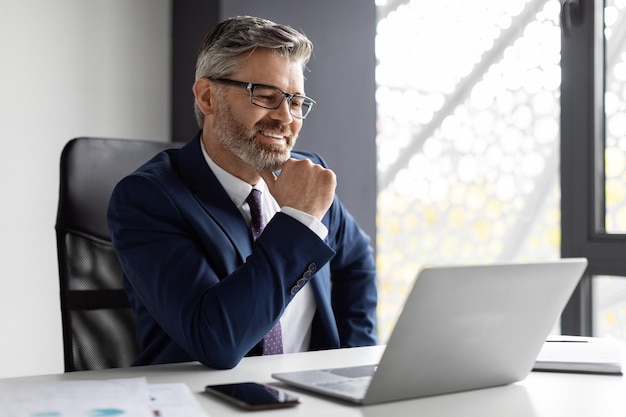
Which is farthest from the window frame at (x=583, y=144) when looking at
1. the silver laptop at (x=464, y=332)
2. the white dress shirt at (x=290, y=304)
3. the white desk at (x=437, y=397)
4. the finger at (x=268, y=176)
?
the silver laptop at (x=464, y=332)

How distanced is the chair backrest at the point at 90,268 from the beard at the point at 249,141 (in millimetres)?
252

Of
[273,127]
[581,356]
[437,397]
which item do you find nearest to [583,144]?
[273,127]

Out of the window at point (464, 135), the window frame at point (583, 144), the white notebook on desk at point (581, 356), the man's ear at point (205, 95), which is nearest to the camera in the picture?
the white notebook on desk at point (581, 356)

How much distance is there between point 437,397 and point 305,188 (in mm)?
532

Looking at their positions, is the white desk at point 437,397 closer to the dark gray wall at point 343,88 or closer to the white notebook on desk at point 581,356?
the white notebook on desk at point 581,356

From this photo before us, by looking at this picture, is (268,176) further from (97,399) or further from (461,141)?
(461,141)

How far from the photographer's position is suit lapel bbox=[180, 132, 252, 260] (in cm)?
147

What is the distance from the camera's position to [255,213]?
5.09 ft

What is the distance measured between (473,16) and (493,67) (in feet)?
1.46

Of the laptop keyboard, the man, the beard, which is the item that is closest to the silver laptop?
the laptop keyboard

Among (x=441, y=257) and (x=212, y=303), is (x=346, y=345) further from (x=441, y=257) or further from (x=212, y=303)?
(x=441, y=257)

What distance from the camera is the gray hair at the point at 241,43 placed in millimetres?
1571

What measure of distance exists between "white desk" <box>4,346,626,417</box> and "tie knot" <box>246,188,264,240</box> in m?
0.32

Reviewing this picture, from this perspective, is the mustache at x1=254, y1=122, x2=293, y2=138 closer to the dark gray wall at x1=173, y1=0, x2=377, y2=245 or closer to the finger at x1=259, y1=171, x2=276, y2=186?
the finger at x1=259, y1=171, x2=276, y2=186
